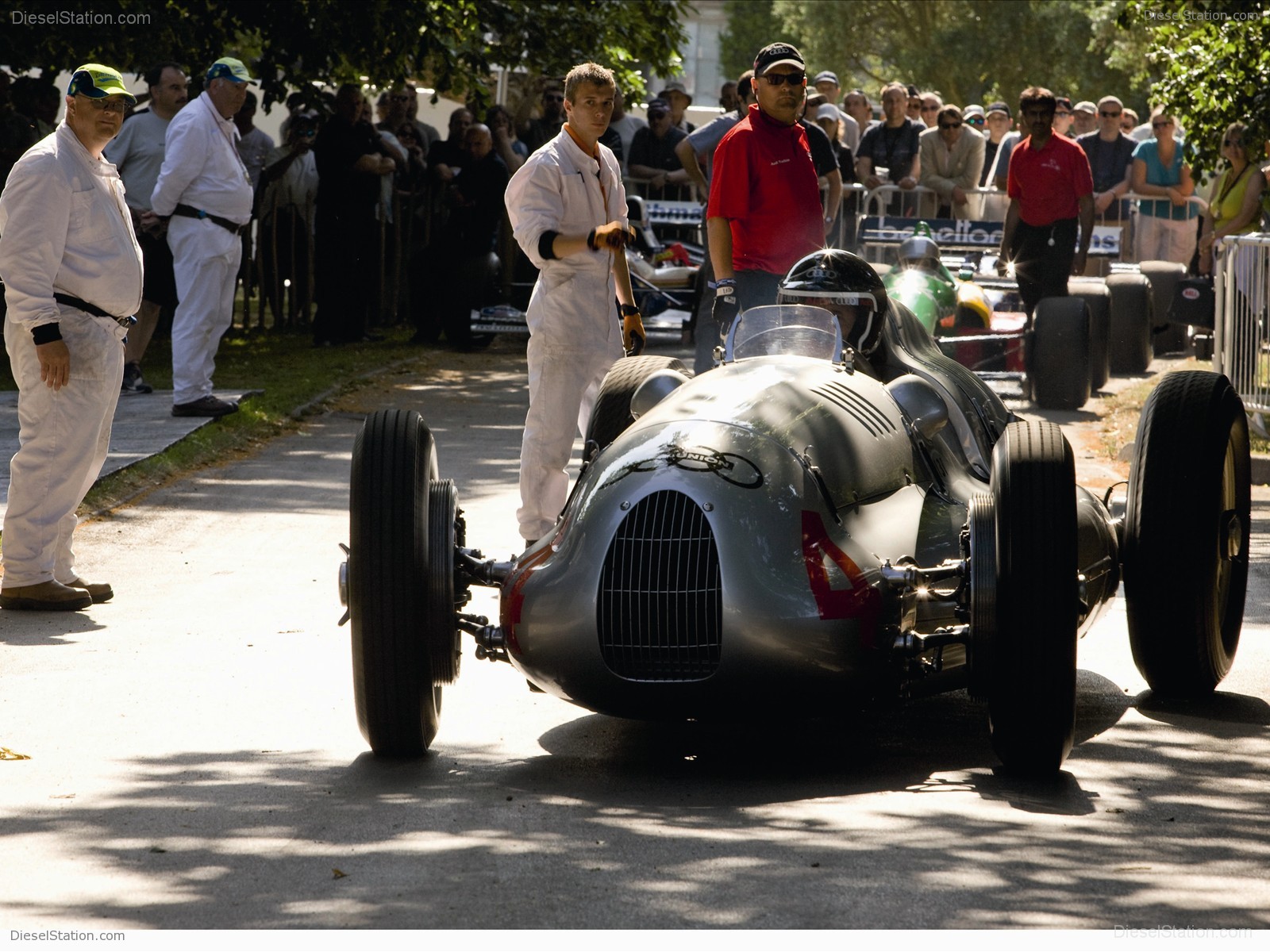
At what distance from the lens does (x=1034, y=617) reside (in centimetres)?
531

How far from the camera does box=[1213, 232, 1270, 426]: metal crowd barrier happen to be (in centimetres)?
1259

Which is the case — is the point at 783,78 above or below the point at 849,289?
above

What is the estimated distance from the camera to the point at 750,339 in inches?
267

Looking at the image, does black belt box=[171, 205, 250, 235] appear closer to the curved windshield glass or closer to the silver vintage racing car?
the curved windshield glass

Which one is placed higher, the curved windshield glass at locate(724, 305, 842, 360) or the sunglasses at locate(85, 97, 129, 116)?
the sunglasses at locate(85, 97, 129, 116)

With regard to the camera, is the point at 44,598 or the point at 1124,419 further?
the point at 1124,419

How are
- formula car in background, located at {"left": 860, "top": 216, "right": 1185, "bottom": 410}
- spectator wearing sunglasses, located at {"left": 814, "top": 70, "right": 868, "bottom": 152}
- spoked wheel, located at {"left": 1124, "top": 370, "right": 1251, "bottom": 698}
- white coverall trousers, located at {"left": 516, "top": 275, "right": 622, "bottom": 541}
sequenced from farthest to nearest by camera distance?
spectator wearing sunglasses, located at {"left": 814, "top": 70, "right": 868, "bottom": 152}
formula car in background, located at {"left": 860, "top": 216, "right": 1185, "bottom": 410}
white coverall trousers, located at {"left": 516, "top": 275, "right": 622, "bottom": 541}
spoked wheel, located at {"left": 1124, "top": 370, "right": 1251, "bottom": 698}

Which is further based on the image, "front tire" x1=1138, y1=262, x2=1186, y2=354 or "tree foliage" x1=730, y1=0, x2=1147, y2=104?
"tree foliage" x1=730, y1=0, x2=1147, y2=104

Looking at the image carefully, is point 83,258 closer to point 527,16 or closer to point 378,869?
point 378,869

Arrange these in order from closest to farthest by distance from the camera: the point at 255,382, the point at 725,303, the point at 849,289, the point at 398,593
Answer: the point at 398,593 < the point at 849,289 < the point at 725,303 < the point at 255,382

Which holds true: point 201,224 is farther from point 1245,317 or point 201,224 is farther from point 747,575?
point 747,575

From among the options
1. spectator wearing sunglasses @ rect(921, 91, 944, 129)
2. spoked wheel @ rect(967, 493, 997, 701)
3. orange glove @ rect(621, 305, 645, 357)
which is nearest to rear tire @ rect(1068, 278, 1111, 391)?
spectator wearing sunglasses @ rect(921, 91, 944, 129)

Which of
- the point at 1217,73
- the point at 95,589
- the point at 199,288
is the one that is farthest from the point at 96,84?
the point at 1217,73

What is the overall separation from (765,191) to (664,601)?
417 centimetres
